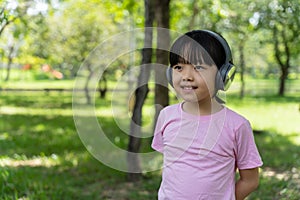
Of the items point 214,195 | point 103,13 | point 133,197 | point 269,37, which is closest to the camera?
point 214,195

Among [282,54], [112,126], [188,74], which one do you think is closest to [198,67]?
[188,74]

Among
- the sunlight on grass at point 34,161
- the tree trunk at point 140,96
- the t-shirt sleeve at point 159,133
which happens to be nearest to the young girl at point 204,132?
the t-shirt sleeve at point 159,133

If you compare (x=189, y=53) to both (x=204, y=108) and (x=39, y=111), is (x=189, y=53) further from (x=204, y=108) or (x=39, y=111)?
(x=39, y=111)

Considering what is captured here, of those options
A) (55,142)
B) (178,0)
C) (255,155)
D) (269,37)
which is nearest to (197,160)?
(255,155)

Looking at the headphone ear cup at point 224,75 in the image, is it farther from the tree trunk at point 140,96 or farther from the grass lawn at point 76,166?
the tree trunk at point 140,96

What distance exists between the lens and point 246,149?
1975 mm

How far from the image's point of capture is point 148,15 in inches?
211

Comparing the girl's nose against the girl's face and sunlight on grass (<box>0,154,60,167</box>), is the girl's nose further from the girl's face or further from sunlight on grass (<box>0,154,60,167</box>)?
sunlight on grass (<box>0,154,60,167</box>)

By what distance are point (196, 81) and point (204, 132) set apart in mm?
204

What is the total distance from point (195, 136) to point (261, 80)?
37.4 meters

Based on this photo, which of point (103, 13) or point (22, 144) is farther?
point (103, 13)

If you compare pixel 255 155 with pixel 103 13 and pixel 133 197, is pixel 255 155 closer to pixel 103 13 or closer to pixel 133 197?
pixel 133 197

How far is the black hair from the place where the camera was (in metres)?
1.97

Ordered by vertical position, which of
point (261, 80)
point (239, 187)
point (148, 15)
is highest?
point (148, 15)
